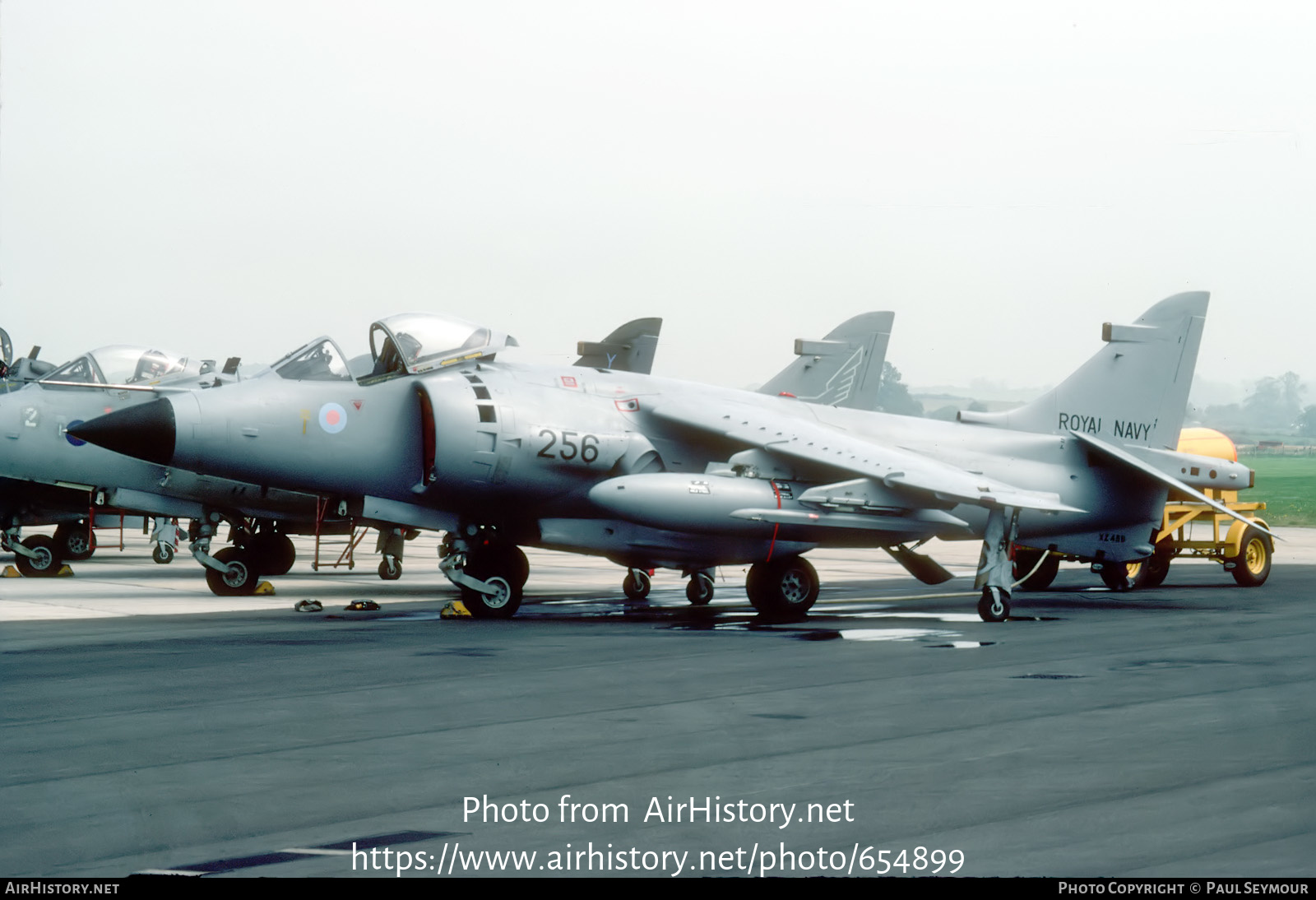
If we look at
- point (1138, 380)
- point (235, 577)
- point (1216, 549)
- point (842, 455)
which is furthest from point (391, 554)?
point (1216, 549)

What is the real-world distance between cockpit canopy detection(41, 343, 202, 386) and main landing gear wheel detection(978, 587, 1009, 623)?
426 inches

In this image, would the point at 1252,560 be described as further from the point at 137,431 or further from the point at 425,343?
the point at 137,431

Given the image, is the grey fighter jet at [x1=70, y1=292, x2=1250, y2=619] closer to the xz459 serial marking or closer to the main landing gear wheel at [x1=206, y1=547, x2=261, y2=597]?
the xz459 serial marking

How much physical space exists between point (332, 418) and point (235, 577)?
14.3 feet

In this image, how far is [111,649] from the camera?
1120 cm

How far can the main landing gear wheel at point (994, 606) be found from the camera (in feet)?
46.8

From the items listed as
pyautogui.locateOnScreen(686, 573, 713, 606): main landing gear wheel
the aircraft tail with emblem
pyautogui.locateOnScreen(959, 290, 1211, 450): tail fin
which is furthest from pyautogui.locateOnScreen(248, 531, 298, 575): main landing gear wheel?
pyautogui.locateOnScreen(959, 290, 1211, 450): tail fin

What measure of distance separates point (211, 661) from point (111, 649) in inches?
50.8

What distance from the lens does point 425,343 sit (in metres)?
14.3

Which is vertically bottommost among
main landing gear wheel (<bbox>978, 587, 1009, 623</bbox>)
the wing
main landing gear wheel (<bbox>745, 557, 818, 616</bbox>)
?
main landing gear wheel (<bbox>745, 557, 818, 616</bbox>)

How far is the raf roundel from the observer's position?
14.0 metres

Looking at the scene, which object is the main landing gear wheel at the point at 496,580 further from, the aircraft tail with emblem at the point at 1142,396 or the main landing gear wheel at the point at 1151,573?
the main landing gear wheel at the point at 1151,573
